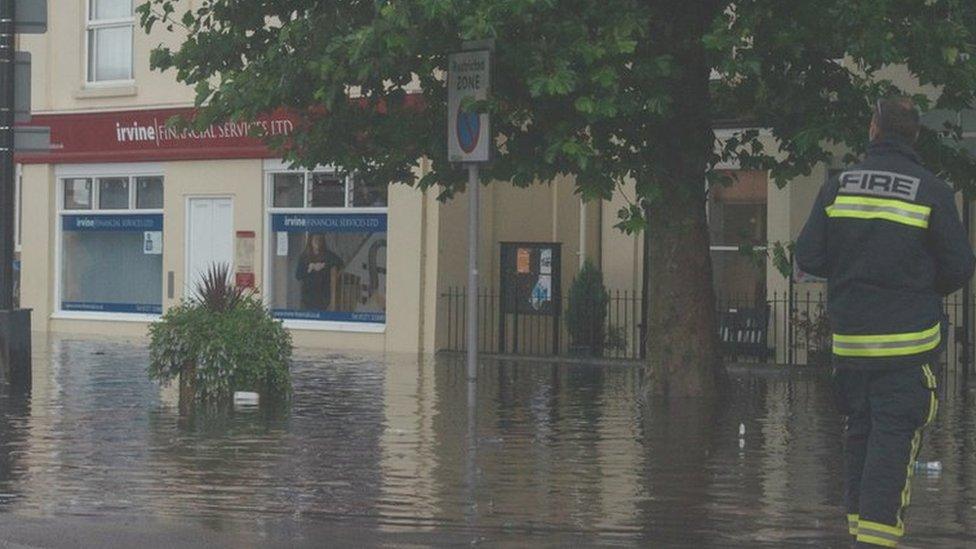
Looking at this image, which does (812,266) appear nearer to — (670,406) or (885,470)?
(885,470)

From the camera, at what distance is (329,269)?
28453mm

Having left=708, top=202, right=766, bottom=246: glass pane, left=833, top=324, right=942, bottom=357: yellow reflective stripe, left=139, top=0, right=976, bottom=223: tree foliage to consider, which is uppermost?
left=139, top=0, right=976, bottom=223: tree foliage

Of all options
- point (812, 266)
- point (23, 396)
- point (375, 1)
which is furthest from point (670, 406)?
point (812, 266)

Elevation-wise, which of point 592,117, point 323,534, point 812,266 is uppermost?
point 592,117

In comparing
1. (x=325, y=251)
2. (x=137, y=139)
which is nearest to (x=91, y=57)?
(x=137, y=139)

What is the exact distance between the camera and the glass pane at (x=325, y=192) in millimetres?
27938

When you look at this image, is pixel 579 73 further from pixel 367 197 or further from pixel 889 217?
pixel 367 197

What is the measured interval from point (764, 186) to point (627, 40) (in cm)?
974

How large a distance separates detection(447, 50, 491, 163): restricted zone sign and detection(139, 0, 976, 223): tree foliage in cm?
18

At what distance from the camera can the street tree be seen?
1504 centimetres

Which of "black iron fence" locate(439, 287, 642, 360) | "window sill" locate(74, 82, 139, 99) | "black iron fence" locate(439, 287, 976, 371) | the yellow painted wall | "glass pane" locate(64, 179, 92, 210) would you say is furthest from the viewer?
"glass pane" locate(64, 179, 92, 210)

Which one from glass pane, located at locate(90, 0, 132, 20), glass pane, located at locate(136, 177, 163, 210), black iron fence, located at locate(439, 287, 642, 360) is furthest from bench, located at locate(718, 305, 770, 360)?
glass pane, located at locate(90, 0, 132, 20)

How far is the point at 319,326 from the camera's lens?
28.4 meters

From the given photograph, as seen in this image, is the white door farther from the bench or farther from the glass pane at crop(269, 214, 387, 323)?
the bench
